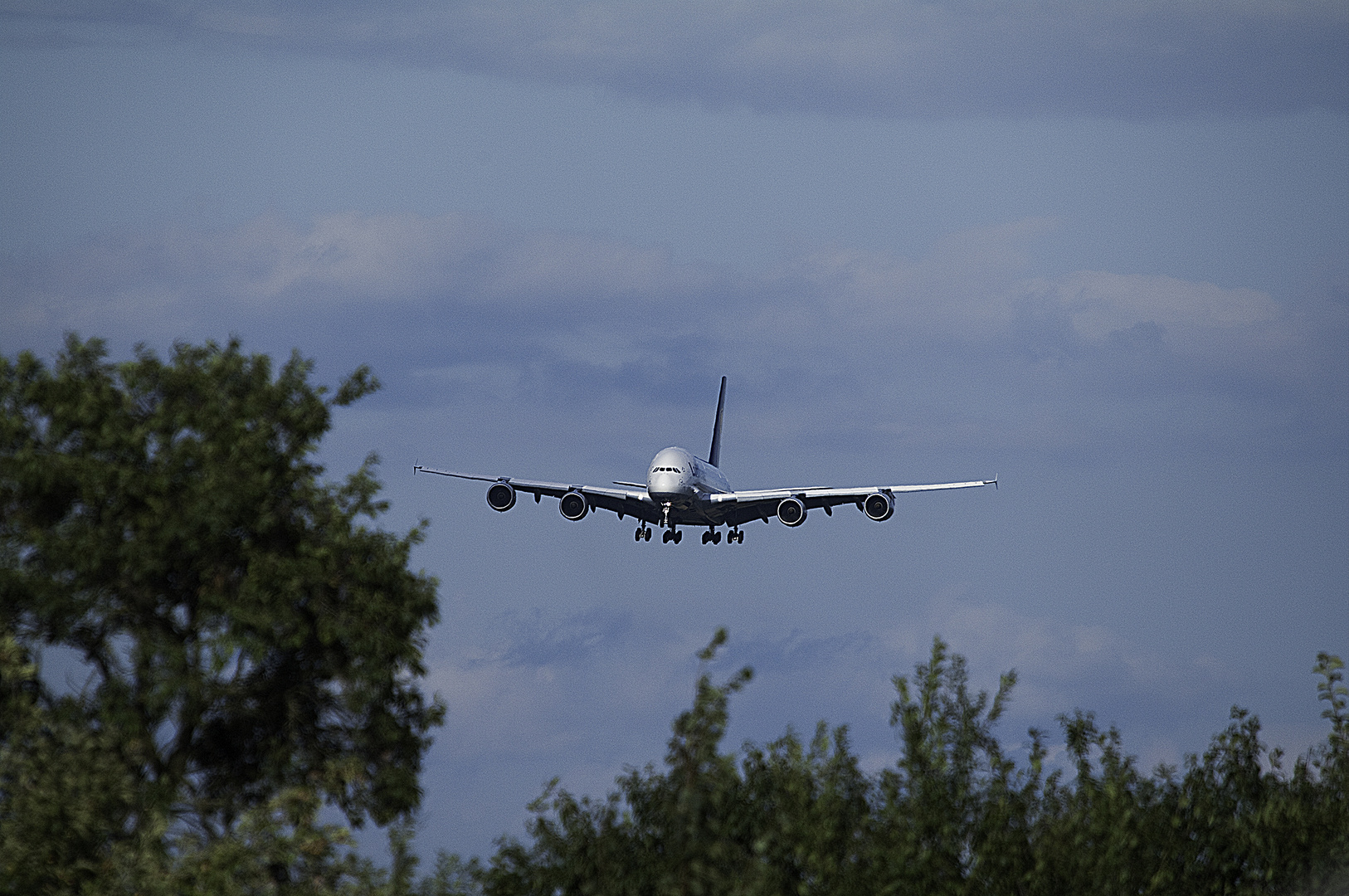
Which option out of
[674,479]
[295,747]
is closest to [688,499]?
[674,479]

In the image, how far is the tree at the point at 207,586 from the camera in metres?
23.7

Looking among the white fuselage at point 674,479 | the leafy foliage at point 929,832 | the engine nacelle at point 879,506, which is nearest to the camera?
the leafy foliage at point 929,832

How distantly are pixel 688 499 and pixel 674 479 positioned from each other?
6.04 ft

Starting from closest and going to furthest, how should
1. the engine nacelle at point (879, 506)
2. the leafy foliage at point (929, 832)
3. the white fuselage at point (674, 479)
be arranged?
the leafy foliage at point (929, 832) → the white fuselage at point (674, 479) → the engine nacelle at point (879, 506)

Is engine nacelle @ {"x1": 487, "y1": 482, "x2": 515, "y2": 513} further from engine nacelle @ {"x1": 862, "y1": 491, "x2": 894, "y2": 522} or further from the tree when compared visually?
the tree

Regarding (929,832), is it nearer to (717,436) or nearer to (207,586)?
(207,586)

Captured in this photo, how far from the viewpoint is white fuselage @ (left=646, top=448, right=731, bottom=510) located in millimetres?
64500

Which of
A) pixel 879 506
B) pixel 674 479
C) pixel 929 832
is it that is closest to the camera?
pixel 929 832

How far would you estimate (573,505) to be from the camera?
69.8m

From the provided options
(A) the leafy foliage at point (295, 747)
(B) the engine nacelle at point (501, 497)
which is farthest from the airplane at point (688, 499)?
(A) the leafy foliage at point (295, 747)

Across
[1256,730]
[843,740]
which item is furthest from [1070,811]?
[1256,730]

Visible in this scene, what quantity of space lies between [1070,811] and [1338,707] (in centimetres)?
733

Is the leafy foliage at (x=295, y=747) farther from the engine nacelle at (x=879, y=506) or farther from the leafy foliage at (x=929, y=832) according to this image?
the engine nacelle at (x=879, y=506)

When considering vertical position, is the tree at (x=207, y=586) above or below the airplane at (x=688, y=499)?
below
